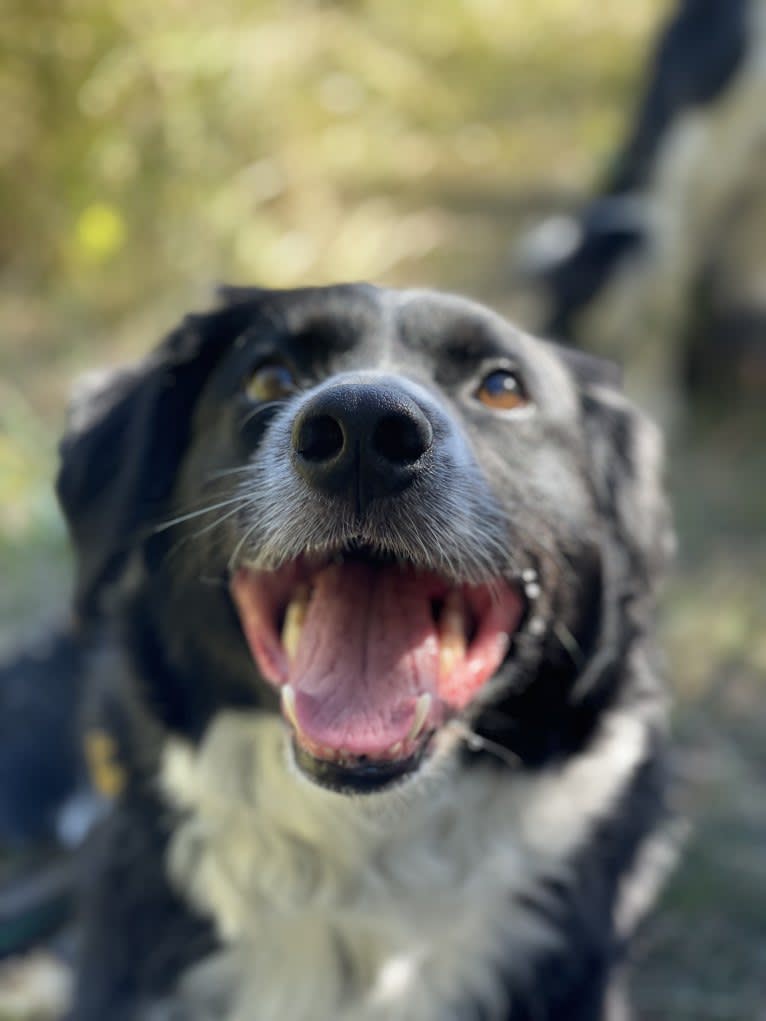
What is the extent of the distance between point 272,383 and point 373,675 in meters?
0.54

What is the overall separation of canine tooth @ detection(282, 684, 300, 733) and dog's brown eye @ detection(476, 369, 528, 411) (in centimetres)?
58

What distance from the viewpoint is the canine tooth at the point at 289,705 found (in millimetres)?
1749

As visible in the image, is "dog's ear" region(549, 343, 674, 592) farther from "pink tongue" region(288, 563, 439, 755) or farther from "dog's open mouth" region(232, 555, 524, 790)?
"pink tongue" region(288, 563, 439, 755)

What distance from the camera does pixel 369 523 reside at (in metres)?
1.74

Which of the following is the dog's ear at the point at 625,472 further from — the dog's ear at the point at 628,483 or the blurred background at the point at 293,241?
the blurred background at the point at 293,241

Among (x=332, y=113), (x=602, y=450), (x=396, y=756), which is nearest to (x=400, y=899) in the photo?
(x=396, y=756)

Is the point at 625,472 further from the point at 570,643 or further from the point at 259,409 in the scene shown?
the point at 259,409

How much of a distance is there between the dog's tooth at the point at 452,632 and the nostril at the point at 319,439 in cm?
43

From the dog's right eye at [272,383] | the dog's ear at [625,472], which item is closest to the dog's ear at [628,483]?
the dog's ear at [625,472]

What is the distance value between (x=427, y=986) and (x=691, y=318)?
155 inches

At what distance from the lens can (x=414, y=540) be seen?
1776 millimetres

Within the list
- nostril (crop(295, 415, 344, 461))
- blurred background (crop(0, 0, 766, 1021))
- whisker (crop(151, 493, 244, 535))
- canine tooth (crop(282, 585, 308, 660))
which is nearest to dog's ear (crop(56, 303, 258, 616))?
whisker (crop(151, 493, 244, 535))

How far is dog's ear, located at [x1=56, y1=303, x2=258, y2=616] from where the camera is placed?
2.17 meters

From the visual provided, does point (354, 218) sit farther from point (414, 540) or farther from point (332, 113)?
point (414, 540)
